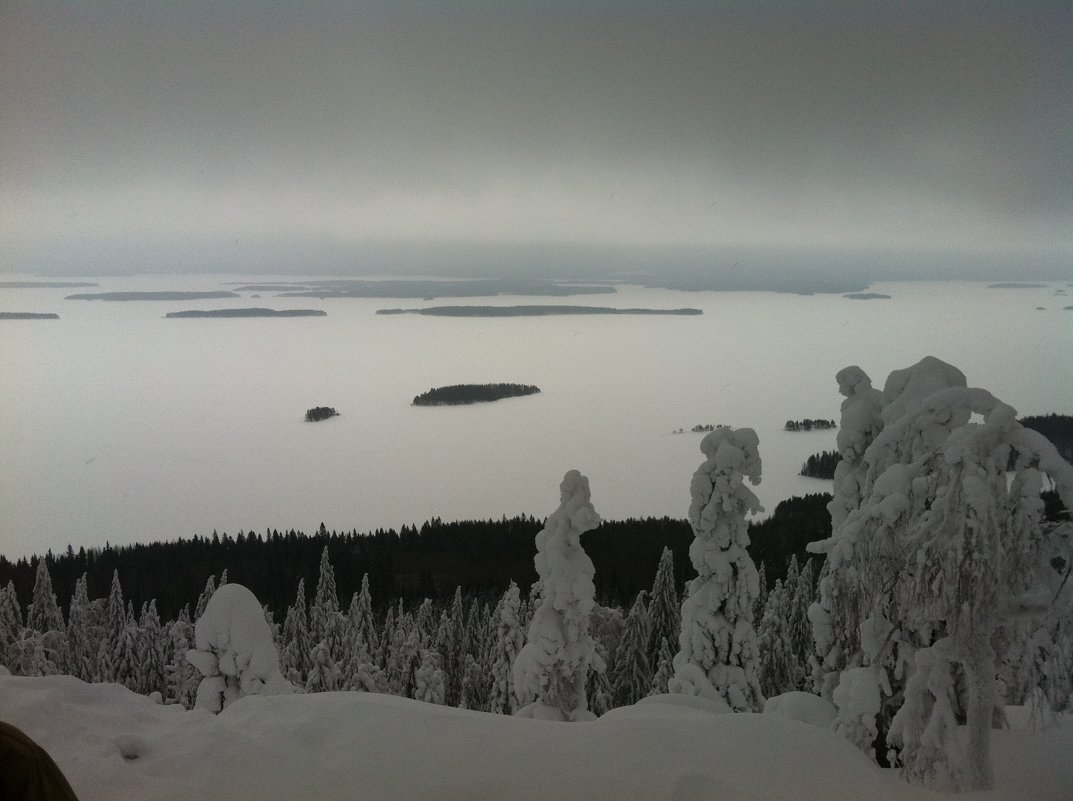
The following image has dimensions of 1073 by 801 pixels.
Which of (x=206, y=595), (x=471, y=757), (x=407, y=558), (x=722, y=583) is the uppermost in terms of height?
(x=471, y=757)

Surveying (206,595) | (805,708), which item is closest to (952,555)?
(805,708)

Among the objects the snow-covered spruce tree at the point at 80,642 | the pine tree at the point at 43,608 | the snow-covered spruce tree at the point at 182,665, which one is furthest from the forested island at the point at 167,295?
the snow-covered spruce tree at the point at 182,665

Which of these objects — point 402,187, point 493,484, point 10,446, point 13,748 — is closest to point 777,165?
point 402,187

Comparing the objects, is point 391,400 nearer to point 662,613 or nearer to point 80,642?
point 662,613

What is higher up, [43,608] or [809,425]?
[809,425]

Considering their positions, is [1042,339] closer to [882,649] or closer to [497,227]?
[882,649]

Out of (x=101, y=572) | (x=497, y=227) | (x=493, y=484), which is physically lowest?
(x=101, y=572)

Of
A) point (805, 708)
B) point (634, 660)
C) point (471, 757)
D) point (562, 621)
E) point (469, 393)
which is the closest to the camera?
point (471, 757)
